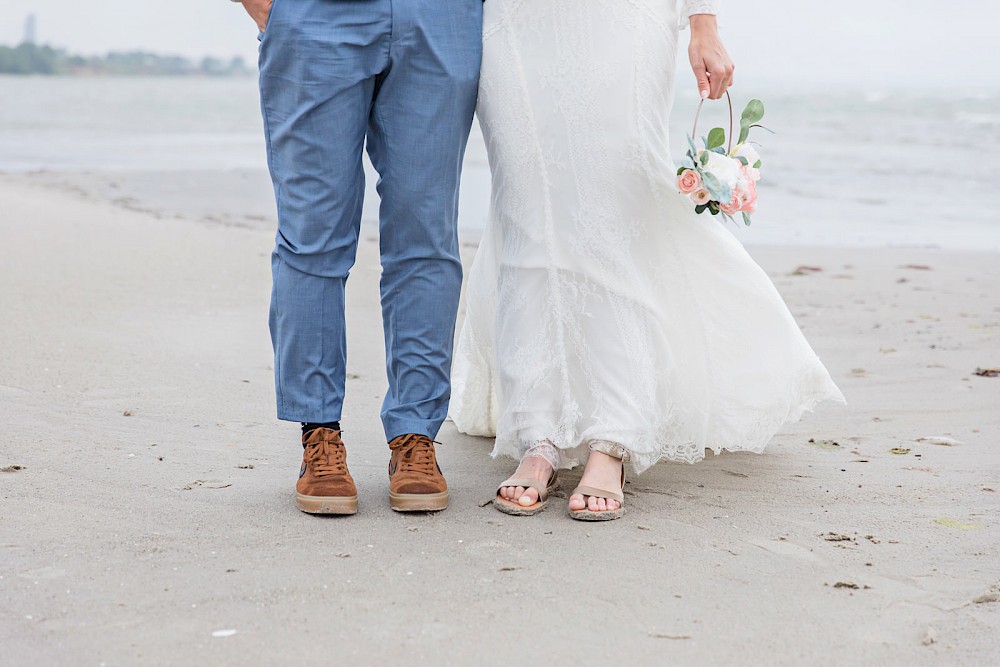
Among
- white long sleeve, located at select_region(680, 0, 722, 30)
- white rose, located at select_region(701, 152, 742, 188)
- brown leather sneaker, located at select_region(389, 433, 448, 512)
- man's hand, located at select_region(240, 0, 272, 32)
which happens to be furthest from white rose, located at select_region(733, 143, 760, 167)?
man's hand, located at select_region(240, 0, 272, 32)

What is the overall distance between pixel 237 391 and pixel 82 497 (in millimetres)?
1126

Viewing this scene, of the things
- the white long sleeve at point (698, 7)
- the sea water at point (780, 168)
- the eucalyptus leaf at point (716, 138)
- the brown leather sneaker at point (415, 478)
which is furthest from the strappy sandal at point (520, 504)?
the sea water at point (780, 168)

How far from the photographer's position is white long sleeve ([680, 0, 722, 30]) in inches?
101

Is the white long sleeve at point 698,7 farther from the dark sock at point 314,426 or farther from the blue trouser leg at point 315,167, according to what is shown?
the dark sock at point 314,426

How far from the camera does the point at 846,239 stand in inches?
338

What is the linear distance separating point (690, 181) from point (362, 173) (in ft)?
2.55

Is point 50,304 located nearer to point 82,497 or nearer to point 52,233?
point 52,233

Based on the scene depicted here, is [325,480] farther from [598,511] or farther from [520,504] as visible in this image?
[598,511]

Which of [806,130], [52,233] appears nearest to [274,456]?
[52,233]

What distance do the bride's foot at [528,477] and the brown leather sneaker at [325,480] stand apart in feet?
1.20

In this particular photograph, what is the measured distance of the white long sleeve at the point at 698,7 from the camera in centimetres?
257

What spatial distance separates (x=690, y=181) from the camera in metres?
2.62

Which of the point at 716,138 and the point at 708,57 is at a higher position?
the point at 708,57

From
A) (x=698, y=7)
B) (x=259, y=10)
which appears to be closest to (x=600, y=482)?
(x=698, y=7)
